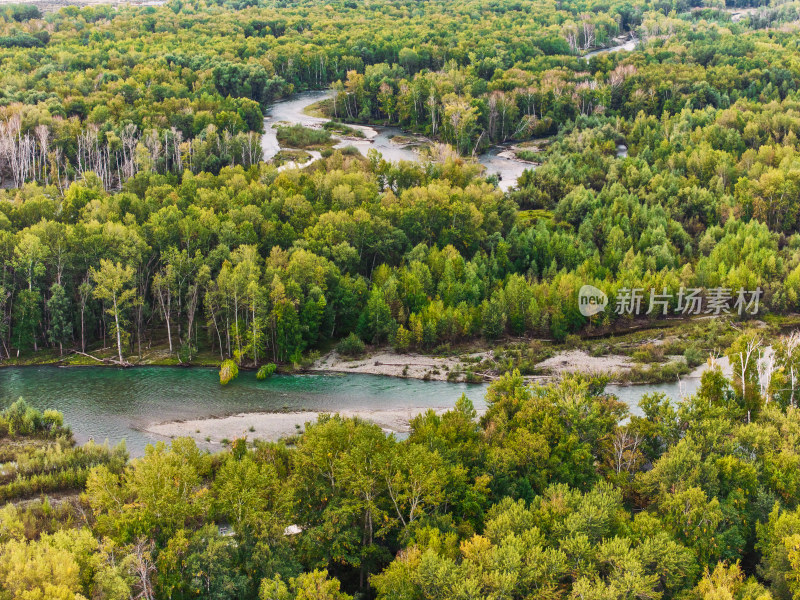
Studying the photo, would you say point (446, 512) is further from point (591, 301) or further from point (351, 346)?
point (591, 301)

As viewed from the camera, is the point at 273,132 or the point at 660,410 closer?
the point at 660,410

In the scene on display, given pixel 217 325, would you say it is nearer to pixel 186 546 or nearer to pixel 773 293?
pixel 186 546

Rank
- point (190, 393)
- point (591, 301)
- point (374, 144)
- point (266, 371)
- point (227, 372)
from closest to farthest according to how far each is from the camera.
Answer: point (190, 393) < point (227, 372) < point (266, 371) < point (591, 301) < point (374, 144)

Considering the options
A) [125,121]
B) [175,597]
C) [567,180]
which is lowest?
[175,597]

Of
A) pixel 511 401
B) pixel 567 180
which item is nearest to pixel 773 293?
pixel 567 180

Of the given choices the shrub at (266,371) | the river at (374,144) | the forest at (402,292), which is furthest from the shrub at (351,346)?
the river at (374,144)

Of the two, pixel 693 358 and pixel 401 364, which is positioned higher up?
pixel 693 358

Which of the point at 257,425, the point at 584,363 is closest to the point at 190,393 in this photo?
the point at 257,425

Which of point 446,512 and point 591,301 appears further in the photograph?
point 591,301

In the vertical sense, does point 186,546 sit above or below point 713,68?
below
